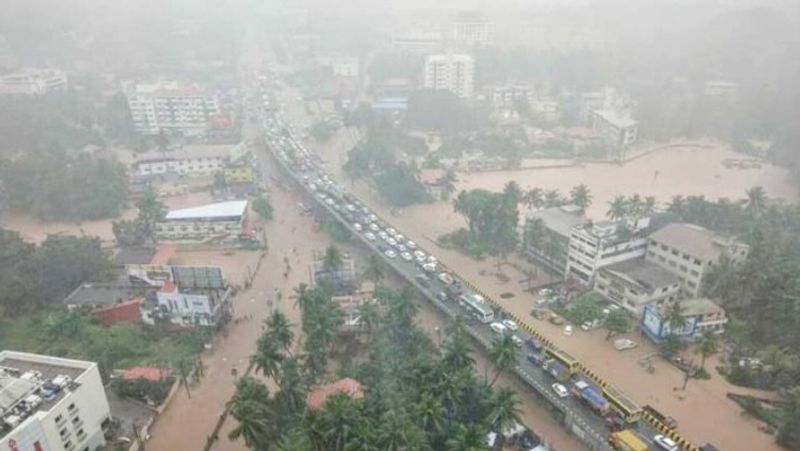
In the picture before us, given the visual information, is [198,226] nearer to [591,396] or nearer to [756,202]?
[591,396]

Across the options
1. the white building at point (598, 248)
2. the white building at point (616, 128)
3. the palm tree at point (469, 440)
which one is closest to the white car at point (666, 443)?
the palm tree at point (469, 440)

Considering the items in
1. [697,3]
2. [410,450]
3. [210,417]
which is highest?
[697,3]

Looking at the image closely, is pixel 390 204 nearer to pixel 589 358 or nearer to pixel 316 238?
pixel 316 238

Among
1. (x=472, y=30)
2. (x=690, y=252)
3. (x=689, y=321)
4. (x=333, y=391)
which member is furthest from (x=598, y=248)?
(x=472, y=30)

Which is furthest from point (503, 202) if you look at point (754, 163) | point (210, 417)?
point (754, 163)

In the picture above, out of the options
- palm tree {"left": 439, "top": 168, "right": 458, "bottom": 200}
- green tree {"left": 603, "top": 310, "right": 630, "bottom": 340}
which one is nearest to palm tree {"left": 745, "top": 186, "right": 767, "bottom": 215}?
green tree {"left": 603, "top": 310, "right": 630, "bottom": 340}

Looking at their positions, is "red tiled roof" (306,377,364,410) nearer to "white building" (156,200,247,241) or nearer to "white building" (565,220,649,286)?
"white building" (565,220,649,286)

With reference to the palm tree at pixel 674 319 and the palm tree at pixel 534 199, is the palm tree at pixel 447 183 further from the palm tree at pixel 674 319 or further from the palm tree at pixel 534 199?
the palm tree at pixel 674 319
